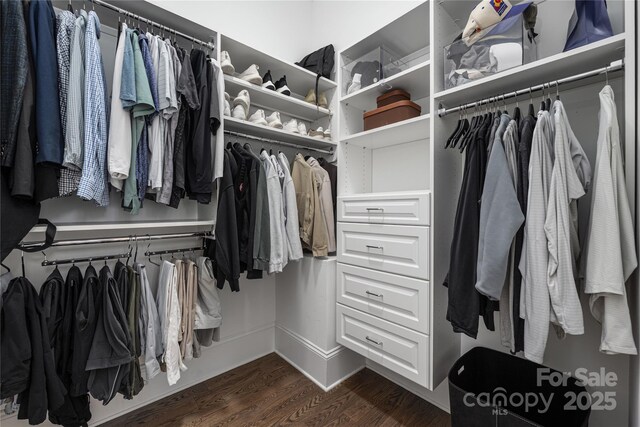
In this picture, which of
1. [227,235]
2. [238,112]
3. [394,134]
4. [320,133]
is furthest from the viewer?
[320,133]

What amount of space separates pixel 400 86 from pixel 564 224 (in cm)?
116

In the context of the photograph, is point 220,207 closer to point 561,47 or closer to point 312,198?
point 312,198

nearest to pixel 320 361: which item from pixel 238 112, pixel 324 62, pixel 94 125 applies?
pixel 238 112

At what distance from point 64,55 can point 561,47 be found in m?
2.06

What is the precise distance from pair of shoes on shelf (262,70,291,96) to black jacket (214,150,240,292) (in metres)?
0.61

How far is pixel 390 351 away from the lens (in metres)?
1.50

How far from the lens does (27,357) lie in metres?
0.99

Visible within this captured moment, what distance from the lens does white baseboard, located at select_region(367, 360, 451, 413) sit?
5.22ft

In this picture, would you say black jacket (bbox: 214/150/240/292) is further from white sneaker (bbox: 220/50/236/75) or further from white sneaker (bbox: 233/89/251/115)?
white sneaker (bbox: 220/50/236/75)

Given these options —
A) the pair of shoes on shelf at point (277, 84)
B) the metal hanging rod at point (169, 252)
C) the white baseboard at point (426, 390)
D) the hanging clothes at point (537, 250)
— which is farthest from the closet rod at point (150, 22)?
the white baseboard at point (426, 390)

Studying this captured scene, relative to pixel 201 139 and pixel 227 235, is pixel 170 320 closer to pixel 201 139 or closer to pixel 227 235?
pixel 227 235

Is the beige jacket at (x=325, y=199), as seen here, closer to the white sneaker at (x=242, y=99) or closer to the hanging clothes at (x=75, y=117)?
the white sneaker at (x=242, y=99)

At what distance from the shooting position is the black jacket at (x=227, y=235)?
4.68ft

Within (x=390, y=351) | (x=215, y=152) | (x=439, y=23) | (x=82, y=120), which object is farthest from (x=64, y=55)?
(x=390, y=351)
